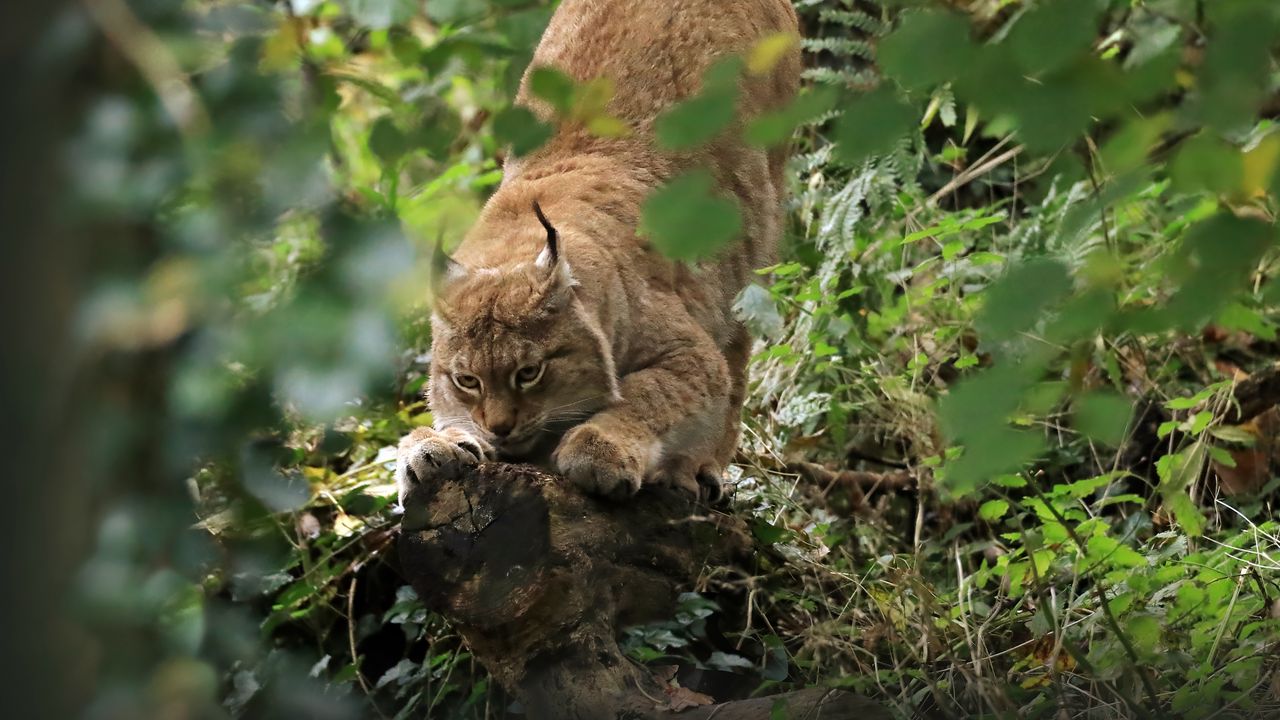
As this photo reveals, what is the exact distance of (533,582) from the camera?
13.4ft

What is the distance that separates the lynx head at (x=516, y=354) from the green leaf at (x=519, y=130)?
2.58m

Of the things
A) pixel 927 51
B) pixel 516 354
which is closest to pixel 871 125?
pixel 927 51

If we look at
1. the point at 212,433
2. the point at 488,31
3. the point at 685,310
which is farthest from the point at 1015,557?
the point at 212,433

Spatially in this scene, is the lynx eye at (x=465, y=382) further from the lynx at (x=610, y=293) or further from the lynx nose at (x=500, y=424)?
the lynx nose at (x=500, y=424)

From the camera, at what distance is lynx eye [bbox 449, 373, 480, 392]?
4.76 metres

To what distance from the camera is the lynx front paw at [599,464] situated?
439 centimetres

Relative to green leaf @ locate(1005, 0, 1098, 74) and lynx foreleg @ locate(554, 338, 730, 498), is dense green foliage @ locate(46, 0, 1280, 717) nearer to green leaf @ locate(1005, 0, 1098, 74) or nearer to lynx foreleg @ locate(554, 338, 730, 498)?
green leaf @ locate(1005, 0, 1098, 74)

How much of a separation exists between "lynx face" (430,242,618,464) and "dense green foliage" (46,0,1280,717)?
45cm

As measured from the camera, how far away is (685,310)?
548 centimetres

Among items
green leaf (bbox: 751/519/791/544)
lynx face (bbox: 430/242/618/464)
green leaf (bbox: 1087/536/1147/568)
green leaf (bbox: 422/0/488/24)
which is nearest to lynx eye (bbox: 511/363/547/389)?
lynx face (bbox: 430/242/618/464)

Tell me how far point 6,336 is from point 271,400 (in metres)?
0.60

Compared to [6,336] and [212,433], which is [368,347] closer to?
[212,433]

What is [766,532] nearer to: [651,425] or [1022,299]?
[651,425]

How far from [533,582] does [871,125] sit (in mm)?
2463
